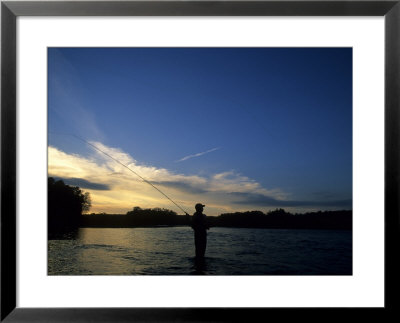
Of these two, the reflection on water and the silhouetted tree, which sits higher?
the silhouetted tree

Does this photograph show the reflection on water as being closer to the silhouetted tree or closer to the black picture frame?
the silhouetted tree

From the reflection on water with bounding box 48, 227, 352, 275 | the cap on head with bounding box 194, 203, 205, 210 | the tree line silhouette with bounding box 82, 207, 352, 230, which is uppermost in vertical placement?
the cap on head with bounding box 194, 203, 205, 210

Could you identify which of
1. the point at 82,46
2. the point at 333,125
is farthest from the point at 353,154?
the point at 82,46

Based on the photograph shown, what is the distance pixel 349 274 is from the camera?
4.28 feet

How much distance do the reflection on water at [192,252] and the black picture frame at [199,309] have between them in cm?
16

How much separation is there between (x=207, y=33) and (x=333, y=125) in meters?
0.70

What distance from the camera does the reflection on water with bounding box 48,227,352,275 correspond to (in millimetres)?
1381

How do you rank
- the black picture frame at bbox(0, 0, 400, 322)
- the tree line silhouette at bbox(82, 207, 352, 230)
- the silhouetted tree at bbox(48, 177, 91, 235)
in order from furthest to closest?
the tree line silhouette at bbox(82, 207, 352, 230), the silhouetted tree at bbox(48, 177, 91, 235), the black picture frame at bbox(0, 0, 400, 322)

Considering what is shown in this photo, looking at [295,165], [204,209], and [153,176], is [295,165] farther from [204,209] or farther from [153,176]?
[153,176]

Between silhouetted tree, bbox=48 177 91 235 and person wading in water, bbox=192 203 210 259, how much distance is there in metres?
0.50

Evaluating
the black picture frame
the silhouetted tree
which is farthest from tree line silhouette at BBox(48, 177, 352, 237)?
the black picture frame

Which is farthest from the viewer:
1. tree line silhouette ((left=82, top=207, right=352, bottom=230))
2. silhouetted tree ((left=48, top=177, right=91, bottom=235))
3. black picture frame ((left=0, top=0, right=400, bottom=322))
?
tree line silhouette ((left=82, top=207, right=352, bottom=230))

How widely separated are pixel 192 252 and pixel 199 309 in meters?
0.31

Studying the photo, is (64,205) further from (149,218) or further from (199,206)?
(199,206)
